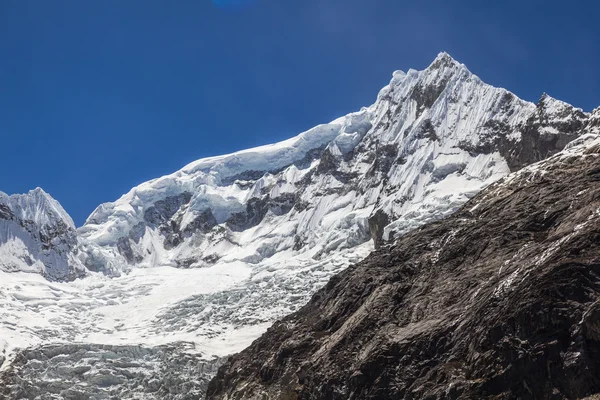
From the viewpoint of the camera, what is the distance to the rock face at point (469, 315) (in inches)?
1731

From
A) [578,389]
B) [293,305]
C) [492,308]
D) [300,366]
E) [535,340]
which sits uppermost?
[293,305]

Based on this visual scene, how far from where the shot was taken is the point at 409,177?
186m

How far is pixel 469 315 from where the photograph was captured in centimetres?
5122

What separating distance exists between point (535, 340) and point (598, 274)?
5.11 meters

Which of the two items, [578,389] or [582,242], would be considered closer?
[578,389]

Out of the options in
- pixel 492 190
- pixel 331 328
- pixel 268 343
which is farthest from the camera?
pixel 492 190

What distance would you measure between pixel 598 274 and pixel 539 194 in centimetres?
2322

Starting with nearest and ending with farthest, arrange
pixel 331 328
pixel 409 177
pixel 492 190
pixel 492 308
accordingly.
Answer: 1. pixel 492 308
2. pixel 331 328
3. pixel 492 190
4. pixel 409 177

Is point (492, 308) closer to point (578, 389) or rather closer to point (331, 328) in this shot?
point (578, 389)

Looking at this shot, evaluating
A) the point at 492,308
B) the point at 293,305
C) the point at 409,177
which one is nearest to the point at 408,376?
the point at 492,308

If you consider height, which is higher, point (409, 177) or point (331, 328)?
point (409, 177)

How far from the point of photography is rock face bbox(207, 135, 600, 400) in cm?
4397

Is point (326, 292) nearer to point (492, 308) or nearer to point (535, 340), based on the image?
point (492, 308)

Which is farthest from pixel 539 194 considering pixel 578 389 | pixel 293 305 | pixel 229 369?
pixel 293 305
